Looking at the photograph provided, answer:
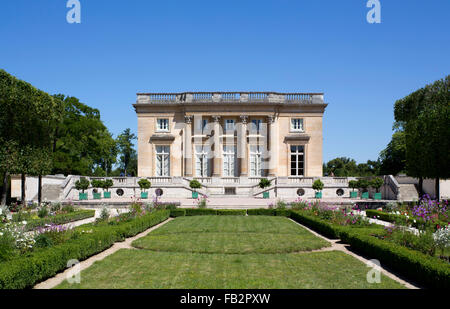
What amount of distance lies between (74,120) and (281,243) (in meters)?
37.8

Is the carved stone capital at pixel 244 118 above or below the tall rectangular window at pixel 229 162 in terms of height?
above

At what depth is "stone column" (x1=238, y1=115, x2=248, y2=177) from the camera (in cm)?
4131

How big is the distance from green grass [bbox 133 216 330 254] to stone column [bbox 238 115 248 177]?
73.8ft

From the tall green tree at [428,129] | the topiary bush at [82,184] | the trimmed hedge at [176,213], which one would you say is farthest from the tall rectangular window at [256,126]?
the trimmed hedge at [176,213]

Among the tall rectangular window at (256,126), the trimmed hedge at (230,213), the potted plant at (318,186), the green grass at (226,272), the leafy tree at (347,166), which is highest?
the tall rectangular window at (256,126)

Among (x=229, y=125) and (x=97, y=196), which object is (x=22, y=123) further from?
(x=229, y=125)

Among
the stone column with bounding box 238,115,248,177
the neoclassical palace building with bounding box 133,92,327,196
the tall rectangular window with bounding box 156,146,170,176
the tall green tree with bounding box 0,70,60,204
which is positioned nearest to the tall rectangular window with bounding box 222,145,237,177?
the neoclassical palace building with bounding box 133,92,327,196

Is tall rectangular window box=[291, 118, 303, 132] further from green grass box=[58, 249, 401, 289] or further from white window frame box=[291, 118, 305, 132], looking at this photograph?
green grass box=[58, 249, 401, 289]

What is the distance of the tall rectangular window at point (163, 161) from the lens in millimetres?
42875

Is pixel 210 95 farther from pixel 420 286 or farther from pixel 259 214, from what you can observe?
pixel 420 286

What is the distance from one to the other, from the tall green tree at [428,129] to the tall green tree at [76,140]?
32333 mm

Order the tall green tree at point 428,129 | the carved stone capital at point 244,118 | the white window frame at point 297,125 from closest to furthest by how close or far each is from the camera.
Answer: the tall green tree at point 428,129 < the carved stone capital at point 244,118 < the white window frame at point 297,125

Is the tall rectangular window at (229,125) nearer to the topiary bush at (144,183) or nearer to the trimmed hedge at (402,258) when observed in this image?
the topiary bush at (144,183)

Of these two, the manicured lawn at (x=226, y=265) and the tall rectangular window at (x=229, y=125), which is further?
the tall rectangular window at (x=229, y=125)
